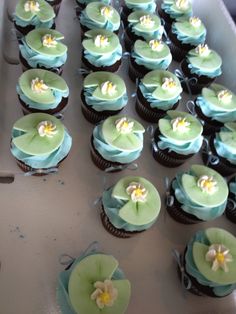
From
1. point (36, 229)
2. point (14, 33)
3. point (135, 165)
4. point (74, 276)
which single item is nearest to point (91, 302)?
point (74, 276)

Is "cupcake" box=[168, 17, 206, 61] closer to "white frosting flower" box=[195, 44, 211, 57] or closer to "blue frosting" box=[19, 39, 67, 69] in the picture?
"white frosting flower" box=[195, 44, 211, 57]


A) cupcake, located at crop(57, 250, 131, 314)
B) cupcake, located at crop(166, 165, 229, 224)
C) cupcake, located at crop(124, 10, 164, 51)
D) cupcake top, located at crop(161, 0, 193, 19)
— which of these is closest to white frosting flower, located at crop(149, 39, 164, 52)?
cupcake, located at crop(124, 10, 164, 51)

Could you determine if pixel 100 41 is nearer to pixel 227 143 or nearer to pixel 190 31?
pixel 190 31

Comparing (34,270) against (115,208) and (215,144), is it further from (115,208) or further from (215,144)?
(215,144)

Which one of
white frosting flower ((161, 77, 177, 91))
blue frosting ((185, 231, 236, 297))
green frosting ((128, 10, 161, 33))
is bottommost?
blue frosting ((185, 231, 236, 297))

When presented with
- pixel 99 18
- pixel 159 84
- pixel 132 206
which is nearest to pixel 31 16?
pixel 99 18

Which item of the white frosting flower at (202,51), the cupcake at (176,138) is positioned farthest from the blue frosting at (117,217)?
the white frosting flower at (202,51)
